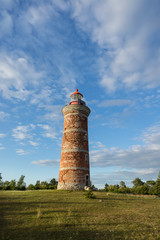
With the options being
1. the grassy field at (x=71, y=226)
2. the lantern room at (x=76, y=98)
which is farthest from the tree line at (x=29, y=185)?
the grassy field at (x=71, y=226)

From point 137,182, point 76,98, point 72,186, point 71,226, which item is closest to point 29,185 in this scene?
point 72,186

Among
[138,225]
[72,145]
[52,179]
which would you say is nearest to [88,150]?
[72,145]

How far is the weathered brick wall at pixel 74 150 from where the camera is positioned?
23203 millimetres

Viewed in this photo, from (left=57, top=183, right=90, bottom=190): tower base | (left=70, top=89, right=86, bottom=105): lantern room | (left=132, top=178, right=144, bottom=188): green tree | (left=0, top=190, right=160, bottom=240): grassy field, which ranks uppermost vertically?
(left=70, top=89, right=86, bottom=105): lantern room

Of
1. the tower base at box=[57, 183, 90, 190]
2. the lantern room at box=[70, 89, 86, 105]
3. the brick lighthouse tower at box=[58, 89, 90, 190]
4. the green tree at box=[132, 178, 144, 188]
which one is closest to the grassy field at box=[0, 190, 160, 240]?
the tower base at box=[57, 183, 90, 190]

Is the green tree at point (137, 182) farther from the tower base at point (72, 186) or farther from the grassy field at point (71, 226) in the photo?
the grassy field at point (71, 226)

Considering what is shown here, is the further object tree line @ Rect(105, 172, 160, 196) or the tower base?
tree line @ Rect(105, 172, 160, 196)

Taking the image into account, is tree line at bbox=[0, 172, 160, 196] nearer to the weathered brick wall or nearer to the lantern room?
the weathered brick wall

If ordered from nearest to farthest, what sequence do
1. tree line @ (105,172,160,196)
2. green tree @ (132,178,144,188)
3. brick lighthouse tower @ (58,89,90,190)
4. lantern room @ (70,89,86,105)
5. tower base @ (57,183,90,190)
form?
1. tower base @ (57,183,90,190)
2. brick lighthouse tower @ (58,89,90,190)
3. tree line @ (105,172,160,196)
4. lantern room @ (70,89,86,105)
5. green tree @ (132,178,144,188)

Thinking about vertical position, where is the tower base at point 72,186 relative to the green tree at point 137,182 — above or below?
below

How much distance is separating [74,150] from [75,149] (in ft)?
0.71

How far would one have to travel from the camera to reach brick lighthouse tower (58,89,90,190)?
23.2 metres

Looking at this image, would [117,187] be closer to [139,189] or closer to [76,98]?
[139,189]

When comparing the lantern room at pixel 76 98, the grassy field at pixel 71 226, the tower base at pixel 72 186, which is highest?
the lantern room at pixel 76 98
